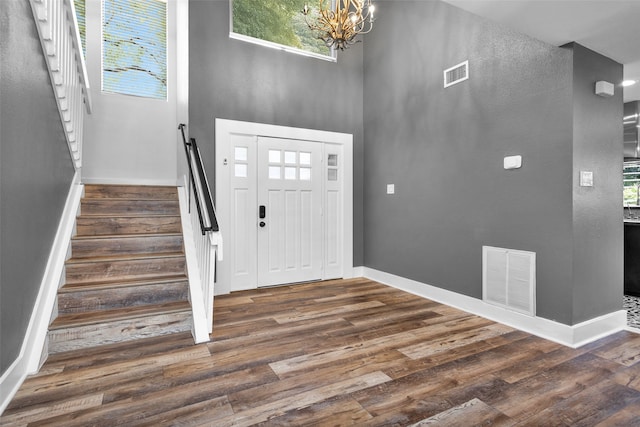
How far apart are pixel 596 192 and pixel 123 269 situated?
4.28m

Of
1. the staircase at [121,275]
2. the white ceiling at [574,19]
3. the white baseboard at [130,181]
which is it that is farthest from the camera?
the white baseboard at [130,181]

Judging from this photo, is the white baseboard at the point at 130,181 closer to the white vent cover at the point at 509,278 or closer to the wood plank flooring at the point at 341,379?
the wood plank flooring at the point at 341,379

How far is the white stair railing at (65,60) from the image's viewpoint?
249cm

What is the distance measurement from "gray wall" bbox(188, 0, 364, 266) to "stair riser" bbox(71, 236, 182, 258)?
1088 millimetres

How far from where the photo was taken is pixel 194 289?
9.68 ft

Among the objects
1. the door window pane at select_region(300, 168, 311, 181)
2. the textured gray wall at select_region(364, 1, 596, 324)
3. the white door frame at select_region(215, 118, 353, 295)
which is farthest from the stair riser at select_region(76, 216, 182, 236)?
the textured gray wall at select_region(364, 1, 596, 324)

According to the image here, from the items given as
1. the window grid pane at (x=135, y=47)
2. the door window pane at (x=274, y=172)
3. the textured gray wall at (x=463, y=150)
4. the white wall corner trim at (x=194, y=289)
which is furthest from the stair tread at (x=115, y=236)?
the textured gray wall at (x=463, y=150)

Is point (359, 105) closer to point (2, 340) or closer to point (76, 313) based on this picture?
point (76, 313)

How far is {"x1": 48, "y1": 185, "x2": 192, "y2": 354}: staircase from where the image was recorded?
263 centimetres

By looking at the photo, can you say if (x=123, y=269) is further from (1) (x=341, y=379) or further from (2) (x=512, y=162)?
(2) (x=512, y=162)

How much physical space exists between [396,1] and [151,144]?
13.1 feet

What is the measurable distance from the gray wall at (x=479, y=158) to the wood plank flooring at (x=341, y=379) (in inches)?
26.5

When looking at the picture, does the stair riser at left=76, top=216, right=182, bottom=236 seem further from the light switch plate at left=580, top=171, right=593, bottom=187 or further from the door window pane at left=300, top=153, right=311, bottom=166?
the light switch plate at left=580, top=171, right=593, bottom=187

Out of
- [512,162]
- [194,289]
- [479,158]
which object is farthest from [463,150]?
[194,289]
